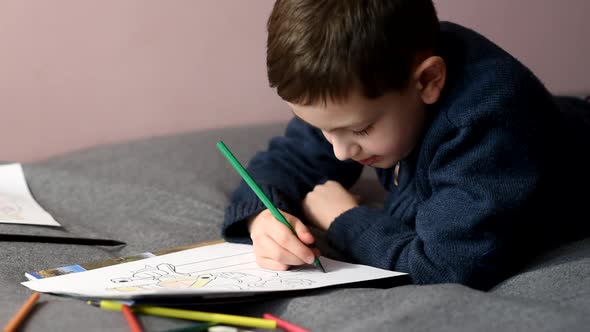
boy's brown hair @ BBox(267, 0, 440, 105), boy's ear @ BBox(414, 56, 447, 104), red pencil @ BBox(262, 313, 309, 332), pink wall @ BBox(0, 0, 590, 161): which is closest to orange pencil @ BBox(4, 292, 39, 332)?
red pencil @ BBox(262, 313, 309, 332)

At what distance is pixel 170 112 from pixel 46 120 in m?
0.26

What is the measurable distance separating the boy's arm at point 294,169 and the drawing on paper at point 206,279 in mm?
215

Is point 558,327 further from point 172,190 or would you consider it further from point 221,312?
point 172,190

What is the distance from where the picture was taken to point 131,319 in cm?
83

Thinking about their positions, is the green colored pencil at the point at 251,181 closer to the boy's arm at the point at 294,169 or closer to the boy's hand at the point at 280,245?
the boy's hand at the point at 280,245

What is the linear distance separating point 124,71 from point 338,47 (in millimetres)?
897

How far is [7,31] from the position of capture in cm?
165

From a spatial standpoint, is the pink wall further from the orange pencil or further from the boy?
the orange pencil

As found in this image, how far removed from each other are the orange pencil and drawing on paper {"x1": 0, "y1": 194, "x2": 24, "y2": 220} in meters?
0.39

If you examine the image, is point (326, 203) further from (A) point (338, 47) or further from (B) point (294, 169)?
(A) point (338, 47)

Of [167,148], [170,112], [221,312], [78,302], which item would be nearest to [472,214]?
[221,312]

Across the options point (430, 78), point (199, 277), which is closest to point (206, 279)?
point (199, 277)

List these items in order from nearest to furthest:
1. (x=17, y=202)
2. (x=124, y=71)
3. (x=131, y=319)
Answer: (x=131, y=319), (x=17, y=202), (x=124, y=71)

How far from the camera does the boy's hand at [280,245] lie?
1.01 m
